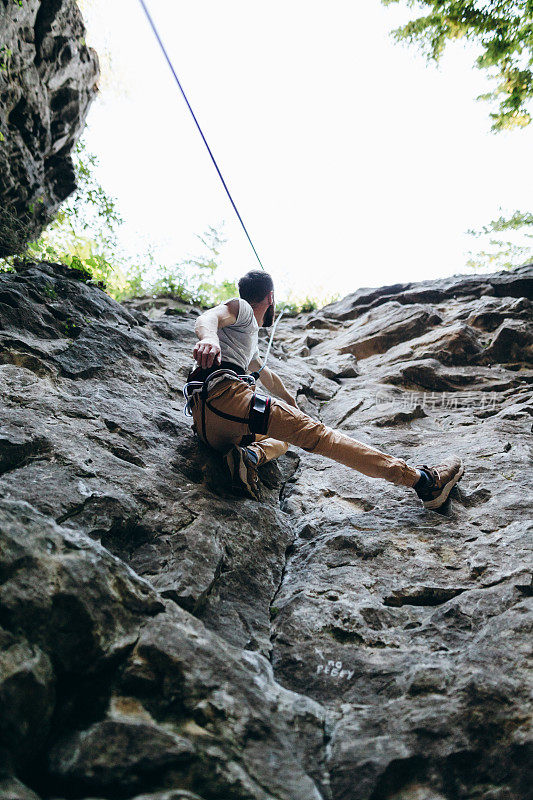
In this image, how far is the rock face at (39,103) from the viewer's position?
263 inches

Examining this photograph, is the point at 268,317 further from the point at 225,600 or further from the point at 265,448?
the point at 225,600

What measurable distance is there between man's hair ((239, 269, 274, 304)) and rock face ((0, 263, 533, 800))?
1.60 metres

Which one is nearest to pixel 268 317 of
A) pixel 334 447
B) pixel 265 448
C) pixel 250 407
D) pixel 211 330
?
pixel 211 330

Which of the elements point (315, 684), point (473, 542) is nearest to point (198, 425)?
point (315, 684)

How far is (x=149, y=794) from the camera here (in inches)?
60.3

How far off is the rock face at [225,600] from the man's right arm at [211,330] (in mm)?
1129

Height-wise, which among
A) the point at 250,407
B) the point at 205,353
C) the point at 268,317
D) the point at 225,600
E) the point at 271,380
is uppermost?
the point at 268,317

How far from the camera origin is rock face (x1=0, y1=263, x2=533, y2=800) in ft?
5.71

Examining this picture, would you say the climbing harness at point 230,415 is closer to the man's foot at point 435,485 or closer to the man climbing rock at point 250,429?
the man climbing rock at point 250,429

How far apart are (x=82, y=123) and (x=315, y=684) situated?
11.8m

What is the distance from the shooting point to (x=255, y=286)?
16.1 feet

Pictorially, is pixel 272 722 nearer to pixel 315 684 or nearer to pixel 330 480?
pixel 315 684

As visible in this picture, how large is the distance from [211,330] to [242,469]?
137 centimetres

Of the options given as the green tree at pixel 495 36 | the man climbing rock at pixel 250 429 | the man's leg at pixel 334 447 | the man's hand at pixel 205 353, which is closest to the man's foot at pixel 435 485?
the man climbing rock at pixel 250 429
